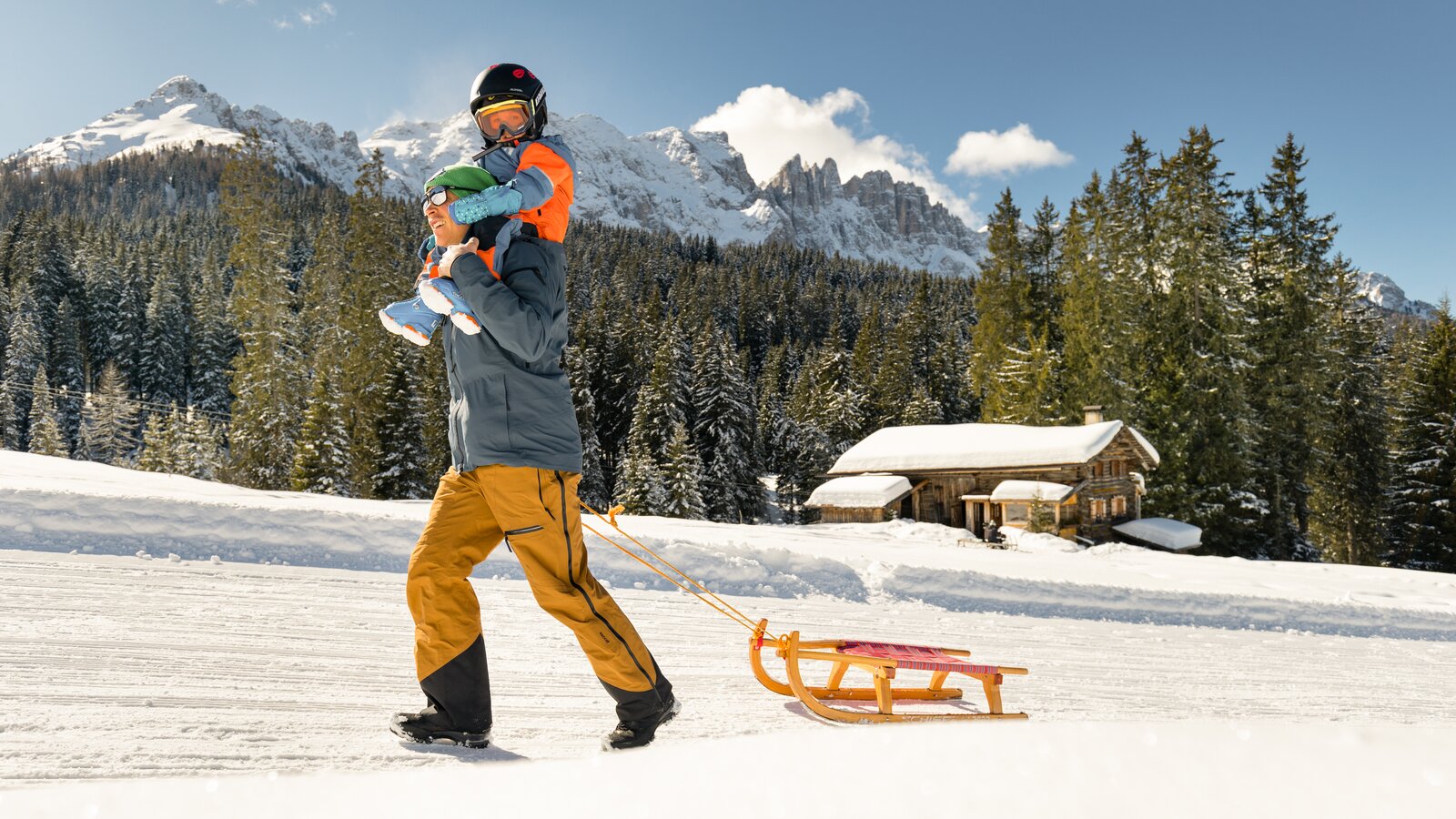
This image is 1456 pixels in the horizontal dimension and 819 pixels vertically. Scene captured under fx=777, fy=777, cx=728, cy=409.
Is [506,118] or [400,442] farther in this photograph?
[400,442]

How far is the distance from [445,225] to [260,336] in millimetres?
33933

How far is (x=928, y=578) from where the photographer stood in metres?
7.66

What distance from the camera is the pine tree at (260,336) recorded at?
31234 millimetres

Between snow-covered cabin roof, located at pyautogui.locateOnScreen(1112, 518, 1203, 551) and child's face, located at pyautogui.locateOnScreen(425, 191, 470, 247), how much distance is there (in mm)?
30747

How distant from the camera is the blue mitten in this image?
2736 mm

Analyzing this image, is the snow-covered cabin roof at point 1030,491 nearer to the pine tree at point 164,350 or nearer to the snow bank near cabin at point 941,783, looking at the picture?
the snow bank near cabin at point 941,783

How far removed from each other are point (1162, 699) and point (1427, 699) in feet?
7.76

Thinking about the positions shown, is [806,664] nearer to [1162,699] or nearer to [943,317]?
[1162,699]

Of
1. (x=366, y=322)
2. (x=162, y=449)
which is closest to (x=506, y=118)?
(x=366, y=322)

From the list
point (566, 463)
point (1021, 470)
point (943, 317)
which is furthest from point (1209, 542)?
point (943, 317)

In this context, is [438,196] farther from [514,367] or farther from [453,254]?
[514,367]

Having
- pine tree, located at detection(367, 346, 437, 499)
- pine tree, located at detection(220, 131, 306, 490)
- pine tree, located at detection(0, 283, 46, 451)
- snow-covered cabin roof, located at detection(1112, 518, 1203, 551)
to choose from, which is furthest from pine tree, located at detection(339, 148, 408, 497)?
pine tree, located at detection(0, 283, 46, 451)

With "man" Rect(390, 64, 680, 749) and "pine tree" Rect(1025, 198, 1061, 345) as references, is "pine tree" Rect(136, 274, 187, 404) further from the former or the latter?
"man" Rect(390, 64, 680, 749)

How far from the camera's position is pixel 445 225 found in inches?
112
